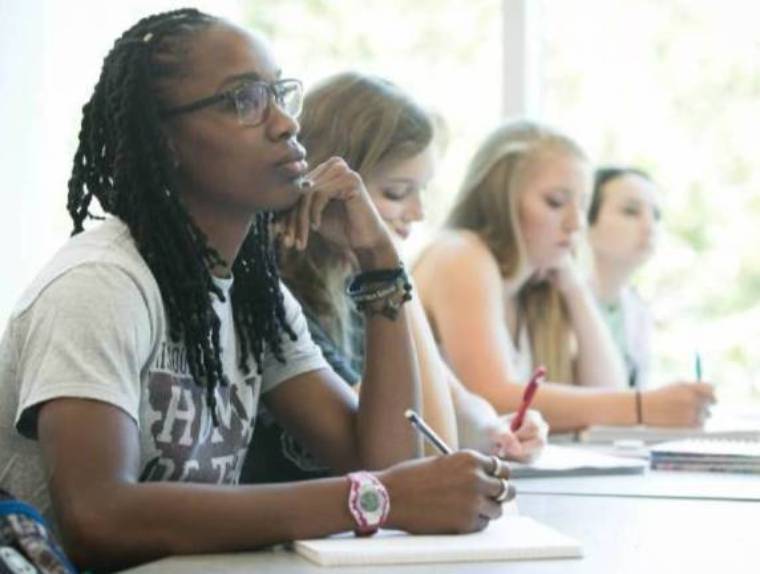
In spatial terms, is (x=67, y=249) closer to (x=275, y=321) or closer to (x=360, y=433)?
(x=275, y=321)

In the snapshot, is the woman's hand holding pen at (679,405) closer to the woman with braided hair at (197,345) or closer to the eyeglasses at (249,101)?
the woman with braided hair at (197,345)

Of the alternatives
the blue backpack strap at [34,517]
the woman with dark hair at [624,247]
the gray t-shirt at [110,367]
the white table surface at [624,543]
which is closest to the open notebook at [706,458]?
the white table surface at [624,543]

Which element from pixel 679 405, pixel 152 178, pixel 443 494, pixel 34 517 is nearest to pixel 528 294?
pixel 679 405

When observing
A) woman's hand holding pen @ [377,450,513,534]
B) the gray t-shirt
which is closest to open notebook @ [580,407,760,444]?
the gray t-shirt

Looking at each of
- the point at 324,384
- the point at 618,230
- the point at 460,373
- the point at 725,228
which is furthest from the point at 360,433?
the point at 725,228

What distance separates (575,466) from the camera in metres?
2.31

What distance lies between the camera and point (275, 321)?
198cm

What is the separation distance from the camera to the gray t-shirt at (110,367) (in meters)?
1.55

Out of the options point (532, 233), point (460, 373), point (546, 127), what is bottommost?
point (460, 373)

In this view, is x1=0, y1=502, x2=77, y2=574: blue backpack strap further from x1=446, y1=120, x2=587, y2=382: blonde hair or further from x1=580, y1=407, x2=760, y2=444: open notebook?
x1=446, y1=120, x2=587, y2=382: blonde hair

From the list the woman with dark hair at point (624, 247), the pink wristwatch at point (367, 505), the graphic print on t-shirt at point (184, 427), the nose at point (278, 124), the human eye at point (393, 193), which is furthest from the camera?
the woman with dark hair at point (624, 247)

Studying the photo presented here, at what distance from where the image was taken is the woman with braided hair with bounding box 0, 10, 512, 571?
4.97 ft

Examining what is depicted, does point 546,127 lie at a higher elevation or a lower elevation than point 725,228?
higher

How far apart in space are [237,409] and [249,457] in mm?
293
